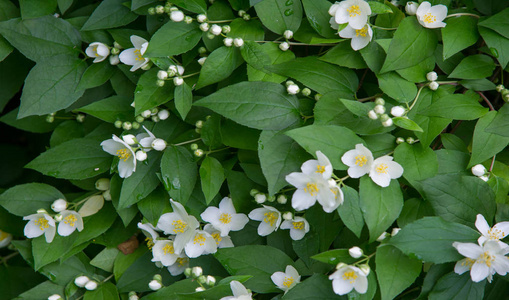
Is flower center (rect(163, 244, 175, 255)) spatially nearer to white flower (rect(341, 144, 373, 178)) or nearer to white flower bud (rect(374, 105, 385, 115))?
white flower (rect(341, 144, 373, 178))

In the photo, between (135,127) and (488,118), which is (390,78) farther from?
(135,127)

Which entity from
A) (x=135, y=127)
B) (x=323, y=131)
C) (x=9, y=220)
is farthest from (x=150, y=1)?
(x=9, y=220)

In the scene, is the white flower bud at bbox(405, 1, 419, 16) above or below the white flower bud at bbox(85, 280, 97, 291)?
above

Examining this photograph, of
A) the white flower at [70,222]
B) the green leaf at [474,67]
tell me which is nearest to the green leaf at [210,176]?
the white flower at [70,222]

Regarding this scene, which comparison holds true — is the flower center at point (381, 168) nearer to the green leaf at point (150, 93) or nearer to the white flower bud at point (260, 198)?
the white flower bud at point (260, 198)

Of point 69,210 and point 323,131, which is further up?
point 323,131

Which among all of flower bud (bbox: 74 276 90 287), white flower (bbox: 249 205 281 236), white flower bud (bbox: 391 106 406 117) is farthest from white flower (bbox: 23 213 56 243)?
white flower bud (bbox: 391 106 406 117)
